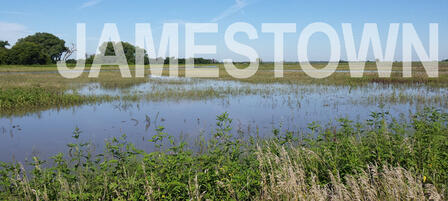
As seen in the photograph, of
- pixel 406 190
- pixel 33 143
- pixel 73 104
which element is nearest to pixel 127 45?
pixel 73 104

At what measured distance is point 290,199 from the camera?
3.93m

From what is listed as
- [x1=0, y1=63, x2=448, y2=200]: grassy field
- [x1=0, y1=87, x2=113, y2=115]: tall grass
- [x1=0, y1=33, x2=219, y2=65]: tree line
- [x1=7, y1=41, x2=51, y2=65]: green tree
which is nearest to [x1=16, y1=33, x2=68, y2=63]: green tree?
[x1=0, y1=33, x2=219, y2=65]: tree line

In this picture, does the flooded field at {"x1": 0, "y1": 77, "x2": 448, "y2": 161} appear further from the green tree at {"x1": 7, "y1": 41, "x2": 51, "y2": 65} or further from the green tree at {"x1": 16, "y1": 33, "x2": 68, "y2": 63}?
the green tree at {"x1": 16, "y1": 33, "x2": 68, "y2": 63}

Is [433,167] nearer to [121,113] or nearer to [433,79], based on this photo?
[121,113]

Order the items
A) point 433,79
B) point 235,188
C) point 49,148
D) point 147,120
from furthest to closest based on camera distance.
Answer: point 433,79, point 147,120, point 49,148, point 235,188

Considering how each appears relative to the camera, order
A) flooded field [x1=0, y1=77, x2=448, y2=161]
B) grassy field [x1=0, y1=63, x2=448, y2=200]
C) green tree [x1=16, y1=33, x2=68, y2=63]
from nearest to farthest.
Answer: grassy field [x1=0, y1=63, x2=448, y2=200] < flooded field [x1=0, y1=77, x2=448, y2=161] < green tree [x1=16, y1=33, x2=68, y2=63]

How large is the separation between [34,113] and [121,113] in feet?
12.4

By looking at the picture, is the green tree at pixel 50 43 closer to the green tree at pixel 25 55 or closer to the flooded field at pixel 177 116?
the green tree at pixel 25 55

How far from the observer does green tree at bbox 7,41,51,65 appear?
67.2m

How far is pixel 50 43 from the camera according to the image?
292 feet

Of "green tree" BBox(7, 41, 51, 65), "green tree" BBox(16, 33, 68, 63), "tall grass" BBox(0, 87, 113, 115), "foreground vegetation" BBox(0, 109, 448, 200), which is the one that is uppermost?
"green tree" BBox(16, 33, 68, 63)

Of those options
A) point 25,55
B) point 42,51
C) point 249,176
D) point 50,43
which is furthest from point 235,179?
point 50,43

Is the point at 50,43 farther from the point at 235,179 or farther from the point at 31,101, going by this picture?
the point at 235,179

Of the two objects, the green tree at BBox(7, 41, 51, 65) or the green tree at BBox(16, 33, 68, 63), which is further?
the green tree at BBox(16, 33, 68, 63)
